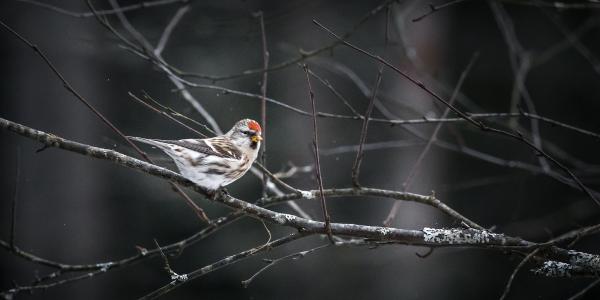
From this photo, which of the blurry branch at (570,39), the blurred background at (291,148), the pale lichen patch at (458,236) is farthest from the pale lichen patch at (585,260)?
the blurred background at (291,148)

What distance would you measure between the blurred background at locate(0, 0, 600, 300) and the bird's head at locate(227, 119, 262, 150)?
1.94m

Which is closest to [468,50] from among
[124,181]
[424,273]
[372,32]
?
[372,32]

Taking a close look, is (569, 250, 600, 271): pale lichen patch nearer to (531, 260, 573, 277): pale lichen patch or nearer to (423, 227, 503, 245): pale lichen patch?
(531, 260, 573, 277): pale lichen patch

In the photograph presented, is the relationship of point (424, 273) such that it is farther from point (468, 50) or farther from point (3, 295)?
point (3, 295)

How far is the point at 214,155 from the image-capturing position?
2.64 metres

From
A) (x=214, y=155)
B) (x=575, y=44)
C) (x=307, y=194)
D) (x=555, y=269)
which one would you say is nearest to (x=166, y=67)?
(x=214, y=155)

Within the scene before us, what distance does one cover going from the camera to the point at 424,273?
5.53 metres

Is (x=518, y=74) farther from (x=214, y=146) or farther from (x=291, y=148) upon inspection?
(x=291, y=148)

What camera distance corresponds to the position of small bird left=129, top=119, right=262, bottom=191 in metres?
2.45

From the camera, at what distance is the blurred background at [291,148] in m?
5.05

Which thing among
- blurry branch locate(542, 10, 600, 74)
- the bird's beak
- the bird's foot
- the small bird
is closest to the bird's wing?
the small bird

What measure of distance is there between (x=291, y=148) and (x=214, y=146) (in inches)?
111

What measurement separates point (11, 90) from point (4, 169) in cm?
70

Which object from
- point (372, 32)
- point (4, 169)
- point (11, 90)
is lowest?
point (4, 169)
